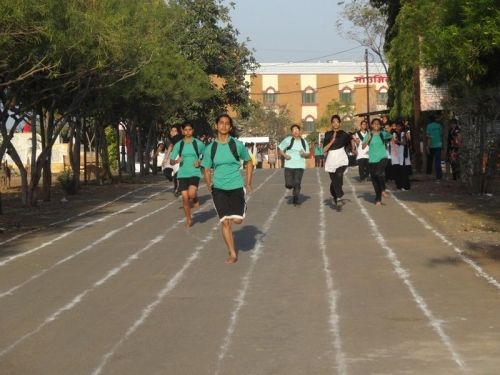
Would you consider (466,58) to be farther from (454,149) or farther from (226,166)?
(454,149)

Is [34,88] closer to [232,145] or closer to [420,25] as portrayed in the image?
[420,25]

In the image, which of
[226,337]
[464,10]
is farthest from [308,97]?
[226,337]

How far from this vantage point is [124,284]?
444 inches

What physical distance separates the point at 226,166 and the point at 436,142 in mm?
17450

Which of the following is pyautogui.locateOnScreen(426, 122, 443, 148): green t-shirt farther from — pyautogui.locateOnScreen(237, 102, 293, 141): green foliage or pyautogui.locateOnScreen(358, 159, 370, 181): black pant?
pyautogui.locateOnScreen(237, 102, 293, 141): green foliage

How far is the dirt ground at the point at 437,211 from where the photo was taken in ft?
49.8

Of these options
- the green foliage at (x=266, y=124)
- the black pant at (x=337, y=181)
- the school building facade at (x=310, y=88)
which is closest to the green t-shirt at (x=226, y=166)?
the black pant at (x=337, y=181)

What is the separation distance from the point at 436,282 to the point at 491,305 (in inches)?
60.7

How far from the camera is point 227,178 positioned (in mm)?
13203

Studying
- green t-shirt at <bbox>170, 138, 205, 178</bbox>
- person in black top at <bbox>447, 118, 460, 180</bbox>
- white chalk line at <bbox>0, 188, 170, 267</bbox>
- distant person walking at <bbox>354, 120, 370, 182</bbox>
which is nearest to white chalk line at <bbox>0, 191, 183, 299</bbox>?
white chalk line at <bbox>0, 188, 170, 267</bbox>

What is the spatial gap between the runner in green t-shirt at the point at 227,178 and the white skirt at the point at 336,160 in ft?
23.9

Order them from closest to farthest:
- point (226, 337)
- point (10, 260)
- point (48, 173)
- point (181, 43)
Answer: point (226, 337) < point (10, 260) < point (48, 173) < point (181, 43)

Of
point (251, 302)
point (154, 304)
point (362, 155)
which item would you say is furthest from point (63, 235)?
point (362, 155)

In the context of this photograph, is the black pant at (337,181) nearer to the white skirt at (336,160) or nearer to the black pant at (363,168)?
the white skirt at (336,160)
